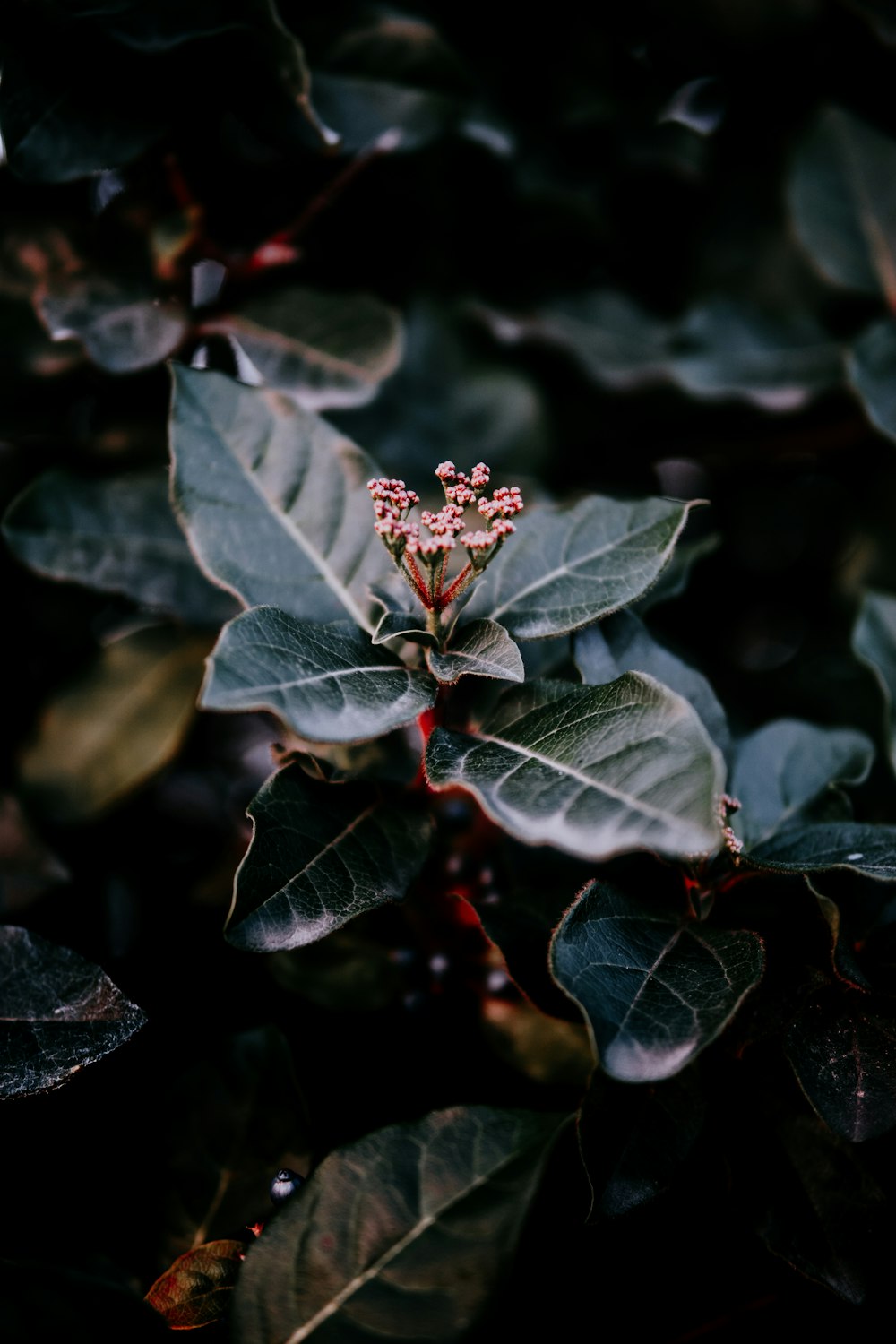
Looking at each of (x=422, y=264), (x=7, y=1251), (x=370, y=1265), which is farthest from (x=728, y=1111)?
(x=422, y=264)

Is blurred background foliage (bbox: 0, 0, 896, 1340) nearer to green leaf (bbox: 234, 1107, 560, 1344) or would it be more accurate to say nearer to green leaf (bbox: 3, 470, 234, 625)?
green leaf (bbox: 3, 470, 234, 625)

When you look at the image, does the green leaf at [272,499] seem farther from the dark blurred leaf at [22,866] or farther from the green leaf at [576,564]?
the dark blurred leaf at [22,866]

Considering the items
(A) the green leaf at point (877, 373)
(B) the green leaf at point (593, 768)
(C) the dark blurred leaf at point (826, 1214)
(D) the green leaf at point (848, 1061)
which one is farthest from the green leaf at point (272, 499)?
(A) the green leaf at point (877, 373)

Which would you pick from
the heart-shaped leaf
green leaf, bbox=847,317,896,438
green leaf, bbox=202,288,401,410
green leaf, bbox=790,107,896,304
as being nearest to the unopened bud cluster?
the heart-shaped leaf

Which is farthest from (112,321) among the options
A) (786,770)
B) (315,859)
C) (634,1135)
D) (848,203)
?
(848,203)

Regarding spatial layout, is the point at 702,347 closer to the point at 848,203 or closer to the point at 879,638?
the point at 848,203

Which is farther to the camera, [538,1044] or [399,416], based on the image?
[399,416]
